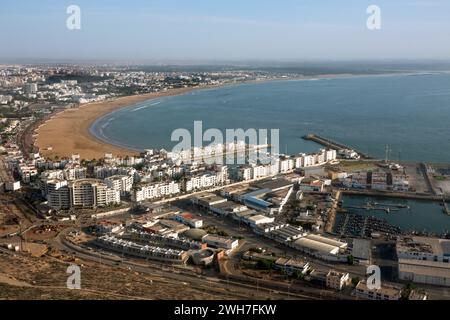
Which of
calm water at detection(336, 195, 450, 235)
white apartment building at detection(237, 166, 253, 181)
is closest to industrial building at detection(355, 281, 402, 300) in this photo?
calm water at detection(336, 195, 450, 235)

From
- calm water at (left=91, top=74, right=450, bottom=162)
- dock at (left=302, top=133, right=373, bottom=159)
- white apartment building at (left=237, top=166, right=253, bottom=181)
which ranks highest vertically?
calm water at (left=91, top=74, right=450, bottom=162)

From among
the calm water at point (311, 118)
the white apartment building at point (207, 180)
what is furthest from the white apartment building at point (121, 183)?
the calm water at point (311, 118)

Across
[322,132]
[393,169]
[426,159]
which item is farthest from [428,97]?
[393,169]

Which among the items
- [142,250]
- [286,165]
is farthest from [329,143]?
[142,250]

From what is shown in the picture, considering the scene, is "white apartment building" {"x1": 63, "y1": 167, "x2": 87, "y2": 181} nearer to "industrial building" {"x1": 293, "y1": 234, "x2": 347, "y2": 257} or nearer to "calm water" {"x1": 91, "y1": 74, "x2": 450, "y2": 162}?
"calm water" {"x1": 91, "y1": 74, "x2": 450, "y2": 162}

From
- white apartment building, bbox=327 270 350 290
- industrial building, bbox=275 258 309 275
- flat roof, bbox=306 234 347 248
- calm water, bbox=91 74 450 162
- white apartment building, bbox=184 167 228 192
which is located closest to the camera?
white apartment building, bbox=327 270 350 290

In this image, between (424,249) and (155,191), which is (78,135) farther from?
(424,249)
